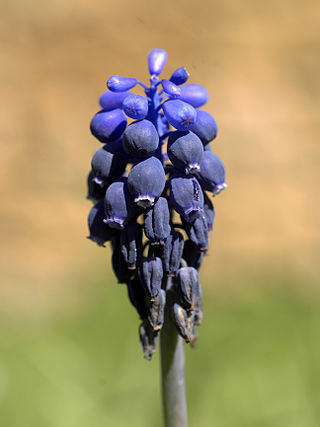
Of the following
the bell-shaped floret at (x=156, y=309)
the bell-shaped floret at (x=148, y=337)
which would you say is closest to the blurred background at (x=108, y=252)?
the bell-shaped floret at (x=148, y=337)

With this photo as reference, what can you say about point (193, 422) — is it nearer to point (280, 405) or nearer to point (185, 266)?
point (280, 405)

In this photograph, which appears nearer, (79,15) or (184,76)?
(184,76)

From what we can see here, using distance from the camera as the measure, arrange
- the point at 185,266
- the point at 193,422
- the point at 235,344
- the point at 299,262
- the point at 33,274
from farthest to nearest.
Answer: the point at 33,274 < the point at 299,262 < the point at 235,344 < the point at 193,422 < the point at 185,266

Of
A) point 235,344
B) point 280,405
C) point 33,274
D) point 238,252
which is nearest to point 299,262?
point 238,252

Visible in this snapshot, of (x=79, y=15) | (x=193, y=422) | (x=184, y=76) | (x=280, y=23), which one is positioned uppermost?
(x=79, y=15)

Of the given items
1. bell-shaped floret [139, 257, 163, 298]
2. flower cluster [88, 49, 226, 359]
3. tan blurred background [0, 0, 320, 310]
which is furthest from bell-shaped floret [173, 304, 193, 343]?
tan blurred background [0, 0, 320, 310]

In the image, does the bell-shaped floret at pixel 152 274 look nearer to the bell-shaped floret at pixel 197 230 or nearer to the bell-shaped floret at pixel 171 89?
the bell-shaped floret at pixel 197 230

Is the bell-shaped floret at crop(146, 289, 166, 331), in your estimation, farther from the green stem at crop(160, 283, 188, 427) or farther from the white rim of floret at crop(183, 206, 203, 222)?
the white rim of floret at crop(183, 206, 203, 222)
